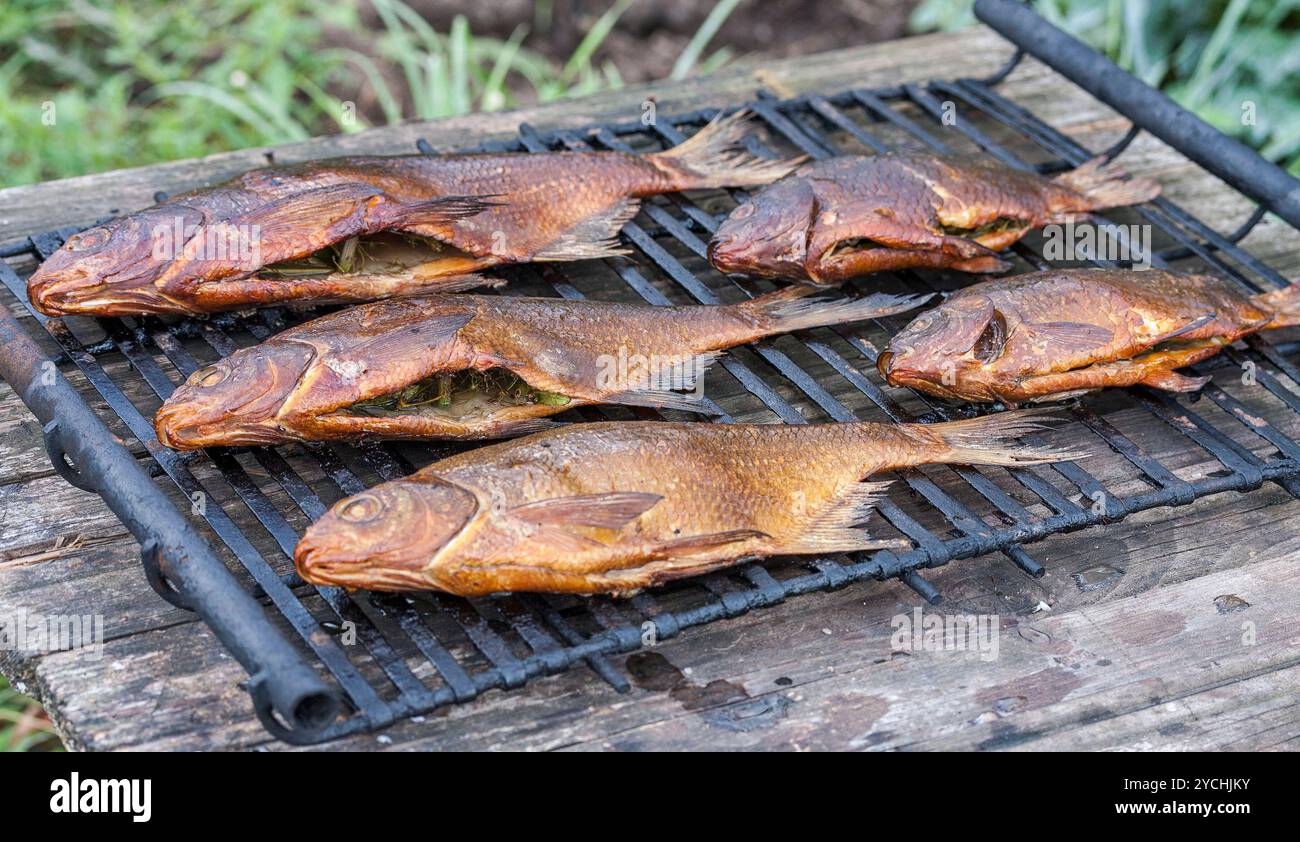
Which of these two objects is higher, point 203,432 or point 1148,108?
point 1148,108

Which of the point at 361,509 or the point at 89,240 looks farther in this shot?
the point at 89,240

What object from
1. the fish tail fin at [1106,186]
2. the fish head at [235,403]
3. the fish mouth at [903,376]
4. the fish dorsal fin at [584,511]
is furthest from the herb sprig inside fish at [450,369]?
the fish tail fin at [1106,186]

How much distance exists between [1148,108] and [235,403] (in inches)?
145

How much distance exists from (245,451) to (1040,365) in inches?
93.8

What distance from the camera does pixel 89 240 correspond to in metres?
4.04

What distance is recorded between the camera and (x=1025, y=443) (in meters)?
4.06

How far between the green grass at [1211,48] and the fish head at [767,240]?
11.5 feet

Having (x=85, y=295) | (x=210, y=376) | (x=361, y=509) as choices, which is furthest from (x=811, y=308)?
(x=85, y=295)

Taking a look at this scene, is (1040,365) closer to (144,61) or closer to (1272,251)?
(1272,251)

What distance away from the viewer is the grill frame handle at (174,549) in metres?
2.93

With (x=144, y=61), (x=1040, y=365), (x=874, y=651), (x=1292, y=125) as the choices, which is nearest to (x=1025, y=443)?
(x=1040, y=365)

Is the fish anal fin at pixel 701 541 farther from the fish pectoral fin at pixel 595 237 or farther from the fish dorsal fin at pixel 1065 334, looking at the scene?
the fish pectoral fin at pixel 595 237

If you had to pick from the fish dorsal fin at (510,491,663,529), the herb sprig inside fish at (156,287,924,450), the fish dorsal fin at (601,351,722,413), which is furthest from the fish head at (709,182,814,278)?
the fish dorsal fin at (510,491,663,529)

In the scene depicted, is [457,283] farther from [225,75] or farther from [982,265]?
[225,75]
